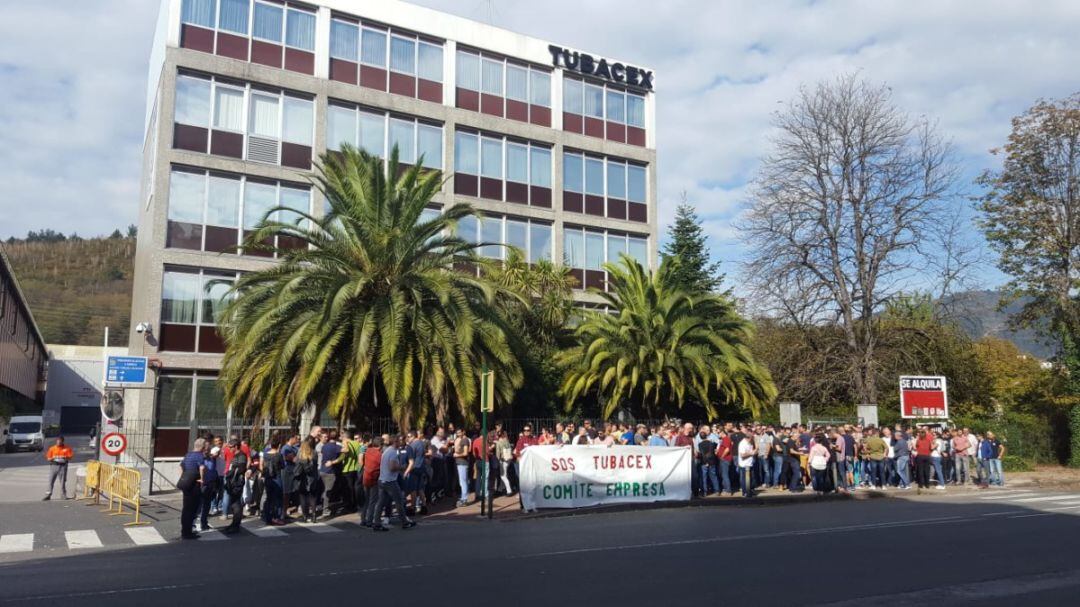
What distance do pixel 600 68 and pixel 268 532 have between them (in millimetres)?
29191

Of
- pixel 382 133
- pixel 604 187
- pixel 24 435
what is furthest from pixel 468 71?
pixel 24 435

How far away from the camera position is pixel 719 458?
19844 mm

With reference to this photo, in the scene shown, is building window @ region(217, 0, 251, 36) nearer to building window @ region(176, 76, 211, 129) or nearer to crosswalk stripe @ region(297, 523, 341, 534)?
building window @ region(176, 76, 211, 129)

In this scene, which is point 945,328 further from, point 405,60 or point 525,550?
point 525,550

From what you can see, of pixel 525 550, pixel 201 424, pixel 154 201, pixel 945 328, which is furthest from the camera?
pixel 945 328

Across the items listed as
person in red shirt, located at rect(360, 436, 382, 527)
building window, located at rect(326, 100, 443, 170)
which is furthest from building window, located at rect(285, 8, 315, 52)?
person in red shirt, located at rect(360, 436, 382, 527)

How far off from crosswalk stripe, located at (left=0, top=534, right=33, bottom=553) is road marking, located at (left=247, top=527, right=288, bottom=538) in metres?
3.40

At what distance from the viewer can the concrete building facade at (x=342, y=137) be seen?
2875cm

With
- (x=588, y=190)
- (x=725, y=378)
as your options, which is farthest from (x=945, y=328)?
(x=588, y=190)

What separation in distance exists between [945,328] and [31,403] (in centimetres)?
7422

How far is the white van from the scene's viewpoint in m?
47.8

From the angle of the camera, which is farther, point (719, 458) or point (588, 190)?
point (588, 190)

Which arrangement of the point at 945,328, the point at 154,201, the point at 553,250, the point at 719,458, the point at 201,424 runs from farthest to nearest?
the point at 553,250 → the point at 945,328 → the point at 154,201 → the point at 201,424 → the point at 719,458

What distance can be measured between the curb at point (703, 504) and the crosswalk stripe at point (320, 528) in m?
3.14
